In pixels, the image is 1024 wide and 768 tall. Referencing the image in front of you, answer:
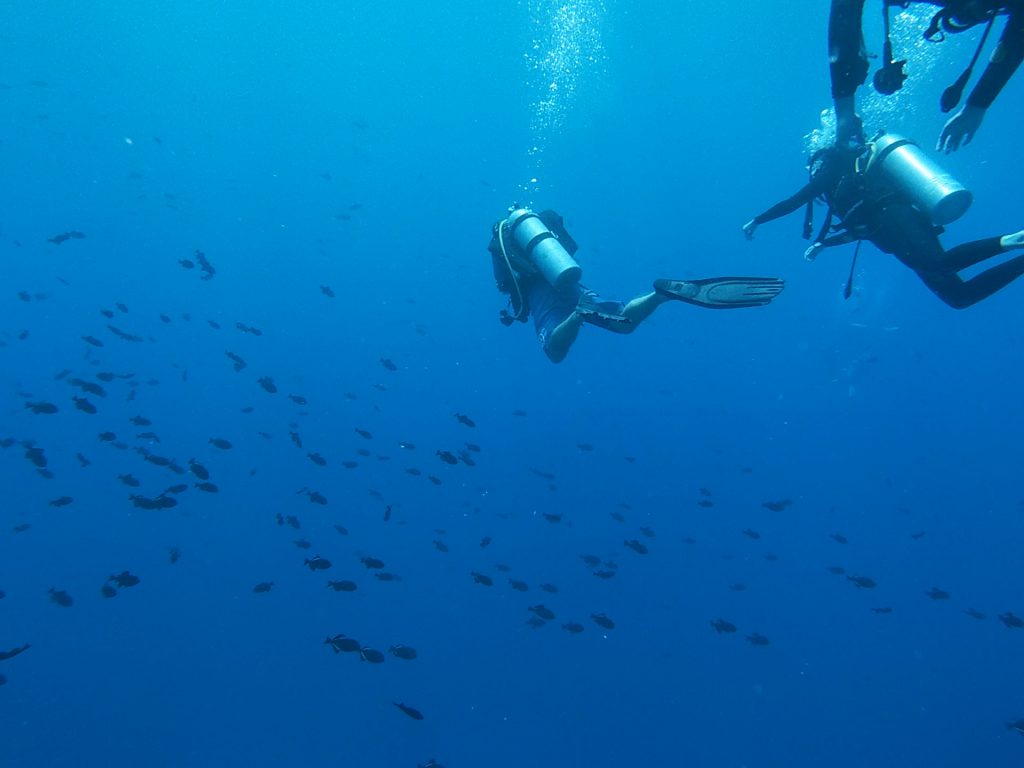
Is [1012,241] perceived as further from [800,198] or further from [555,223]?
[555,223]

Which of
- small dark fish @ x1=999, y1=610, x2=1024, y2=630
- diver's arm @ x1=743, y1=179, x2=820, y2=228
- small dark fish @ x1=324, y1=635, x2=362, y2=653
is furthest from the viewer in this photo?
small dark fish @ x1=999, y1=610, x2=1024, y2=630

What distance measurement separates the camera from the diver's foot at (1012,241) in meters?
4.60

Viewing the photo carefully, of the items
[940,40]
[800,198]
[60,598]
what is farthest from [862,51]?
[60,598]

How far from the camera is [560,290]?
6.54 meters

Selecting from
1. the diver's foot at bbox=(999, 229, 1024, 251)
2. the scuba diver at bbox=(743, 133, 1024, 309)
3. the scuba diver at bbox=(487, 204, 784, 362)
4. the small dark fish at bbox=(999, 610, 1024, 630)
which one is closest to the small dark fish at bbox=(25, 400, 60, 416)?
the scuba diver at bbox=(487, 204, 784, 362)

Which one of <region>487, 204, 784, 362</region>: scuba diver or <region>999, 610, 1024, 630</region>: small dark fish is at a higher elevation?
<region>999, 610, 1024, 630</region>: small dark fish

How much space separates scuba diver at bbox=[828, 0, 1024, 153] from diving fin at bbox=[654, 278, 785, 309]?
1.64 metres

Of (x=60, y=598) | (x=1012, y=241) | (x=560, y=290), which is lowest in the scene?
(x=60, y=598)

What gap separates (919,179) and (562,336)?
3.50 m

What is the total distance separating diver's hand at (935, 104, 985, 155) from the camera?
14.9 feet

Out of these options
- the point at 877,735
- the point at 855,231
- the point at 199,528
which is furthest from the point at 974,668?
the point at 199,528

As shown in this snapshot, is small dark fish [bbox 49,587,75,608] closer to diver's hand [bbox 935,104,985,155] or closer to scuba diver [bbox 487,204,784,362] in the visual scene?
scuba diver [bbox 487,204,784,362]

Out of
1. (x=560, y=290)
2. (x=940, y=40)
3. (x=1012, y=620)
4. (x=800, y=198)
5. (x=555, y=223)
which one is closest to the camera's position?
(x=940, y=40)

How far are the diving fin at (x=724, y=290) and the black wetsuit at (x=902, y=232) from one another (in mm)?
1118
